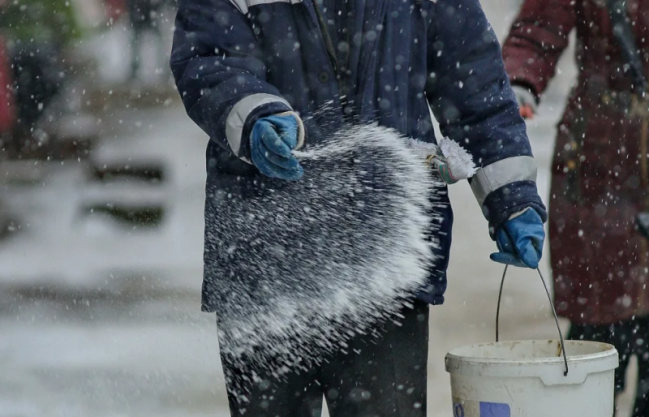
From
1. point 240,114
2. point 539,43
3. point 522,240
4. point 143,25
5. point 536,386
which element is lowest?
point 536,386

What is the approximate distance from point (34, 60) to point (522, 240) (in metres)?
9.92

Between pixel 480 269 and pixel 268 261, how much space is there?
3.62m

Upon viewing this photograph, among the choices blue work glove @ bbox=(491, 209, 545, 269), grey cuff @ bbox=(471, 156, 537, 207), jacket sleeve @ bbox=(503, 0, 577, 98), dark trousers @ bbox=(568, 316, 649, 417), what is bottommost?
dark trousers @ bbox=(568, 316, 649, 417)

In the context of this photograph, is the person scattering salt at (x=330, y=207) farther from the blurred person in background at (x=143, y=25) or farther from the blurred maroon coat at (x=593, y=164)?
the blurred person in background at (x=143, y=25)

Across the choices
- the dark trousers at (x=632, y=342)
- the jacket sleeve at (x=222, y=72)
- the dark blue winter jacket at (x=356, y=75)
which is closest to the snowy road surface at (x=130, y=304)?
the dark trousers at (x=632, y=342)

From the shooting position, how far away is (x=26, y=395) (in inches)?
155

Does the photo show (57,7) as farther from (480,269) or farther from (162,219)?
(480,269)

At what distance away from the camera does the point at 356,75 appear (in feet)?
7.50

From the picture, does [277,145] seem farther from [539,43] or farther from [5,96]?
[5,96]

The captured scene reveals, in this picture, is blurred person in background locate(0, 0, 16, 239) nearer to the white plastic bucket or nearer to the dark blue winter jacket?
the dark blue winter jacket

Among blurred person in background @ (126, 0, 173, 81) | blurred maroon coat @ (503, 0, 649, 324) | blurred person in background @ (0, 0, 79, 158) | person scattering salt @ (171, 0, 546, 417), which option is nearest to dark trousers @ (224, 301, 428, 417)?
person scattering salt @ (171, 0, 546, 417)

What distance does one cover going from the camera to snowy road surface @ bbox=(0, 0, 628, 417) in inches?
157

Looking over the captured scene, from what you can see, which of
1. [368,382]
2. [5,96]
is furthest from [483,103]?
[5,96]

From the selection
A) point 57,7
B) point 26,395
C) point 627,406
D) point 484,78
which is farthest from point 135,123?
point 484,78
